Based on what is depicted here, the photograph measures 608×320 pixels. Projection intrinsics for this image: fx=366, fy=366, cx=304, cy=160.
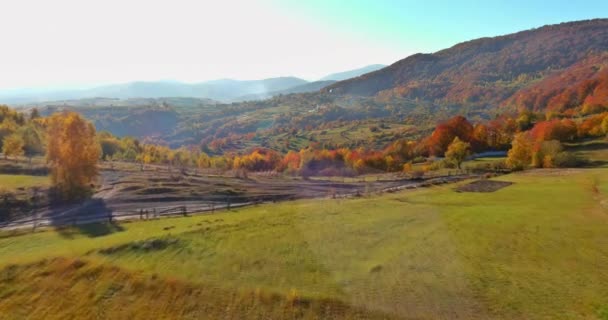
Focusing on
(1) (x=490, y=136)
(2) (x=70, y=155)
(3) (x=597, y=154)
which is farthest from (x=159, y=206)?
(1) (x=490, y=136)

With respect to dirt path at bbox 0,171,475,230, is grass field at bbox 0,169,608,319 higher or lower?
higher

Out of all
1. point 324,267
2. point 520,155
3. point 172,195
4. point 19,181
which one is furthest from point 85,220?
point 520,155

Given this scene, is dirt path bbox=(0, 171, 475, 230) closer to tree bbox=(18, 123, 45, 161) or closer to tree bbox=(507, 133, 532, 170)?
tree bbox=(507, 133, 532, 170)

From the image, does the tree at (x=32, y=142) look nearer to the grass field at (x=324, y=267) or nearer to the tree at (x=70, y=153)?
the tree at (x=70, y=153)

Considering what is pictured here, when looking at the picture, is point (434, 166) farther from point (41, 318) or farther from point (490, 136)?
point (41, 318)

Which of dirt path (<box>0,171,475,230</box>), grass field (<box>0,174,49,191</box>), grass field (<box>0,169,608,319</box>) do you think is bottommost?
dirt path (<box>0,171,475,230</box>)

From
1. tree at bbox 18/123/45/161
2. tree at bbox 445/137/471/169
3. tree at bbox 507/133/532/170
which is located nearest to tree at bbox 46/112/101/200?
tree at bbox 18/123/45/161

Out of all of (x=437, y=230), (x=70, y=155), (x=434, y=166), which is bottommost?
(x=434, y=166)
